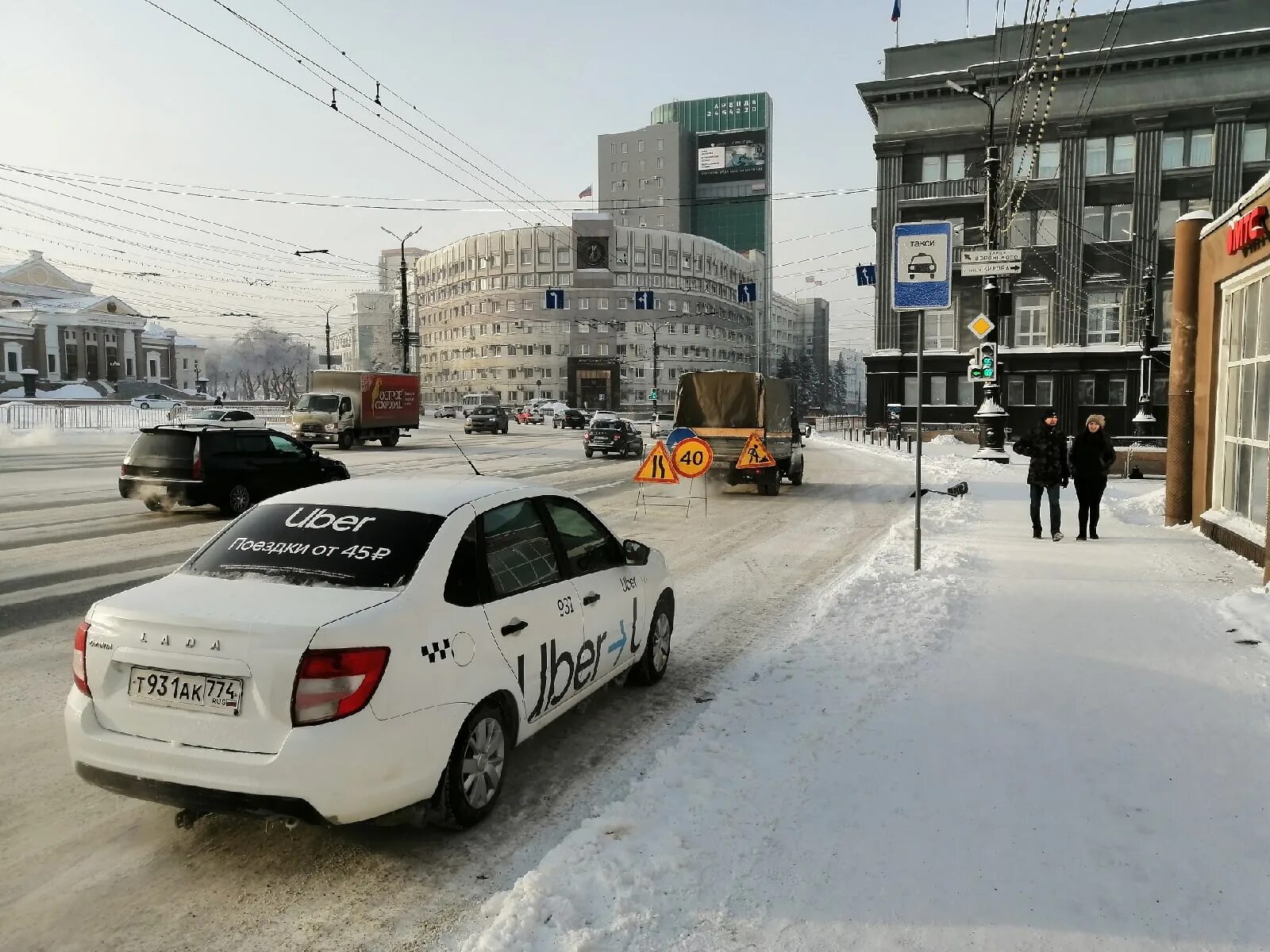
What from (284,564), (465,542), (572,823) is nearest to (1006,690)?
(572,823)

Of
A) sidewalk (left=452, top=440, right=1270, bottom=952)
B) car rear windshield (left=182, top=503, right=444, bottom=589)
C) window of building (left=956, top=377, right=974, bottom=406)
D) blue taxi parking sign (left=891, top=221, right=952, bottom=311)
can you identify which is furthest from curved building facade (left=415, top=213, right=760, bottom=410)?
car rear windshield (left=182, top=503, right=444, bottom=589)

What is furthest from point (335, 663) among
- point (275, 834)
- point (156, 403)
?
point (156, 403)

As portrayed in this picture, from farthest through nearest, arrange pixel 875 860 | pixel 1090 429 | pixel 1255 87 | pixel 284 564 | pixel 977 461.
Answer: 1. pixel 1255 87
2. pixel 977 461
3. pixel 1090 429
4. pixel 284 564
5. pixel 875 860

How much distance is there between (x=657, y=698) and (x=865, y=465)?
24.7 metres

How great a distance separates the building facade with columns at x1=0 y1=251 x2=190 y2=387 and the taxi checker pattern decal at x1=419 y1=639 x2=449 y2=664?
93.9 metres

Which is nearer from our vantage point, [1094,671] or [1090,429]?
[1094,671]

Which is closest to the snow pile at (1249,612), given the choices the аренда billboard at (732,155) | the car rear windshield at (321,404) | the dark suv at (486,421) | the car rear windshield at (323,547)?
the car rear windshield at (323,547)

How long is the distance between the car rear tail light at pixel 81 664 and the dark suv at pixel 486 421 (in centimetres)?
4847

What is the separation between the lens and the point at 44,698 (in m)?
5.82

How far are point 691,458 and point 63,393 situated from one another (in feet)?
247

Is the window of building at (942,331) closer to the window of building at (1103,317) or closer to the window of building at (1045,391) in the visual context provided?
the window of building at (1045,391)

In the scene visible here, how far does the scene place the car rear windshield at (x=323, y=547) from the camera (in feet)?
13.1

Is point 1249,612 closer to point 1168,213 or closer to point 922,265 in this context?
point 922,265

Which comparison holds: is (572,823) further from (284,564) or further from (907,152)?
(907,152)
